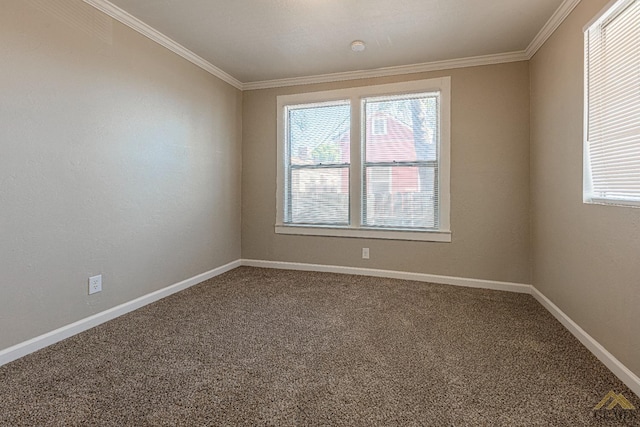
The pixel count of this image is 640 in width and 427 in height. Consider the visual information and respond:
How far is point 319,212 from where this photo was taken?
4.06 metres

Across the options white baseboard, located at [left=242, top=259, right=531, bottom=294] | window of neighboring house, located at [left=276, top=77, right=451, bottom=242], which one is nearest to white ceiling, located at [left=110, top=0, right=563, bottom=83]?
window of neighboring house, located at [left=276, top=77, right=451, bottom=242]

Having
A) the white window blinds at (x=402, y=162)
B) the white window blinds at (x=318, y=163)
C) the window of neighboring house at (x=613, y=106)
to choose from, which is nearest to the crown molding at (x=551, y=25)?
the window of neighboring house at (x=613, y=106)

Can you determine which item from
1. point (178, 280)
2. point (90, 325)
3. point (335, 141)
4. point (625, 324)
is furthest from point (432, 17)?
point (90, 325)

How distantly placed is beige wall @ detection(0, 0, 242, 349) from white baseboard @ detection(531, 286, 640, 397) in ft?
11.2

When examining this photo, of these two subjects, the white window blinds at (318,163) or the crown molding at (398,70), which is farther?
the white window blinds at (318,163)

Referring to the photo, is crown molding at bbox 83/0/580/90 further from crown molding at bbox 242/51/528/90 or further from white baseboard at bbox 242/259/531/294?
white baseboard at bbox 242/259/531/294

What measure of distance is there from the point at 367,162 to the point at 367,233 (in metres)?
0.85

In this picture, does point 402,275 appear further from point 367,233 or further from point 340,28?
point 340,28

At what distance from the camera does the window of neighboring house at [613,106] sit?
171 centimetres

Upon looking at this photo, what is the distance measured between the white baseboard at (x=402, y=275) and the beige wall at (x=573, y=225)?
0.93 feet

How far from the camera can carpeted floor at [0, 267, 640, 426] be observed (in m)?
1.47

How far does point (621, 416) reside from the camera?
4.83 ft

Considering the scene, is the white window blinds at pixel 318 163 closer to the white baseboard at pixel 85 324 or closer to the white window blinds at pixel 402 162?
the white window blinds at pixel 402 162

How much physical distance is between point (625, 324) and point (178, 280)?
3.49 m
